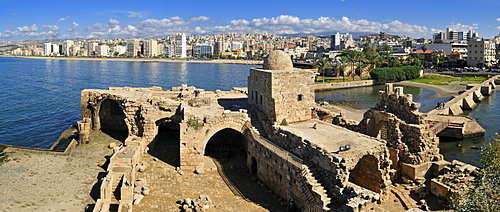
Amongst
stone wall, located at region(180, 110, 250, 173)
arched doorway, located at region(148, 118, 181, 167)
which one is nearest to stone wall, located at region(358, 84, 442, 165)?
stone wall, located at region(180, 110, 250, 173)

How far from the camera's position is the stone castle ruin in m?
16.2

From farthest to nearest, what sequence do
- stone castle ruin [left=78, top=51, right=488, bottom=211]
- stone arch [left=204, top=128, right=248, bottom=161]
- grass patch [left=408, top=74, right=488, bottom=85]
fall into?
grass patch [left=408, top=74, right=488, bottom=85], stone arch [left=204, top=128, right=248, bottom=161], stone castle ruin [left=78, top=51, right=488, bottom=211]

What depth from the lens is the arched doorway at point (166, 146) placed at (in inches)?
951

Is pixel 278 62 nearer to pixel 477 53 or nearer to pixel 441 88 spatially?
pixel 441 88

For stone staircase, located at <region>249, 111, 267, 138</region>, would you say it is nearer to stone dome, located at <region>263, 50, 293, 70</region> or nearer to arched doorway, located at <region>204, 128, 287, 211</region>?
arched doorway, located at <region>204, 128, 287, 211</region>

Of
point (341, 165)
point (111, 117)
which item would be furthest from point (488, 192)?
point (111, 117)

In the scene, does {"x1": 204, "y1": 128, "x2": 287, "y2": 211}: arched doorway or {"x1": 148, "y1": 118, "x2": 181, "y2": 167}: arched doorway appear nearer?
{"x1": 204, "y1": 128, "x2": 287, "y2": 211}: arched doorway

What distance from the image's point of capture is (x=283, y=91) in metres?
22.6

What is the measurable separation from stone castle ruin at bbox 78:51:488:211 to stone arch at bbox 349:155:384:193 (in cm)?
4

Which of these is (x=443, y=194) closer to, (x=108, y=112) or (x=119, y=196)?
(x=119, y=196)

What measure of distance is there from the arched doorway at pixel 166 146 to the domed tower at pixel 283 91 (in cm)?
595

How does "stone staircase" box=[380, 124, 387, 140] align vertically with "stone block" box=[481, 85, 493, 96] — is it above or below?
below

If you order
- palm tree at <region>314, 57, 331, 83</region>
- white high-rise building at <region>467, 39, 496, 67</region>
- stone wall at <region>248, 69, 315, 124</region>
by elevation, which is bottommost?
stone wall at <region>248, 69, 315, 124</region>

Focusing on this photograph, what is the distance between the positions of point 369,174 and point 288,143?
3946 millimetres
